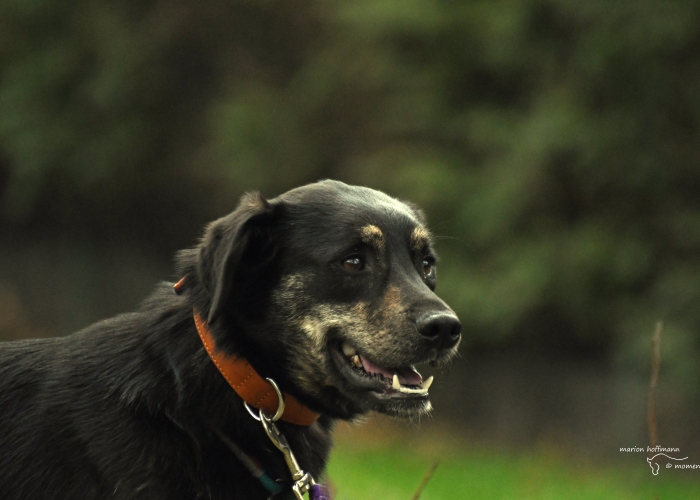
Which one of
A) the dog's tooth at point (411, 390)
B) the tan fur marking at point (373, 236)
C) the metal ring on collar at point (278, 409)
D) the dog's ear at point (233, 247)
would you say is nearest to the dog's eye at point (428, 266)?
the tan fur marking at point (373, 236)

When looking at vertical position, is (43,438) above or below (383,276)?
below

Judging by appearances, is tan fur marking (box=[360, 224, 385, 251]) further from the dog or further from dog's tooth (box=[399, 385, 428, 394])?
dog's tooth (box=[399, 385, 428, 394])

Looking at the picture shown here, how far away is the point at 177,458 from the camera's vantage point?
3.12 meters

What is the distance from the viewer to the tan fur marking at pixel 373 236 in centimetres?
350

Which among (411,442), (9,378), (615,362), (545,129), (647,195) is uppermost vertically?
(9,378)

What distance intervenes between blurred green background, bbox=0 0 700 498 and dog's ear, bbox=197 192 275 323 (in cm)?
417

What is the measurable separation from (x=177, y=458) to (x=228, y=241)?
794mm

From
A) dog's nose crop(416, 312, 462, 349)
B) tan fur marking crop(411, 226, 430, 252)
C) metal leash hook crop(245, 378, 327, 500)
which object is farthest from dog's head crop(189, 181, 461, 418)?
metal leash hook crop(245, 378, 327, 500)

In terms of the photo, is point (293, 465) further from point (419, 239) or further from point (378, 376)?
point (419, 239)

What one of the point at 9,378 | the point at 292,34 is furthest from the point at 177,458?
the point at 292,34

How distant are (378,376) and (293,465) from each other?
473 mm

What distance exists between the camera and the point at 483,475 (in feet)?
→ 26.5

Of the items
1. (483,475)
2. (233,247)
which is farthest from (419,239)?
(483,475)

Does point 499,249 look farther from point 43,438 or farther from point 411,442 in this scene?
point 43,438
